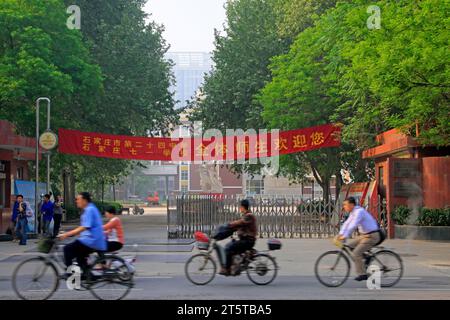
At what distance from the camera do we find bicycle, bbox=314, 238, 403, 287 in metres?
15.0

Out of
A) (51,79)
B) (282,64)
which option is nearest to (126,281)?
(51,79)

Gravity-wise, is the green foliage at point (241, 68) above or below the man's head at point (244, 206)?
above

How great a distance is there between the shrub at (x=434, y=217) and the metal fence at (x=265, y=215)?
3.23 meters

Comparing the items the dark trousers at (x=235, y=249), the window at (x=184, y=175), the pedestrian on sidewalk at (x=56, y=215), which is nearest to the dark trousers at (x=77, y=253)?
the dark trousers at (x=235, y=249)

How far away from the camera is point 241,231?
15531 millimetres

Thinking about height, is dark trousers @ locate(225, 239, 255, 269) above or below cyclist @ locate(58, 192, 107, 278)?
below

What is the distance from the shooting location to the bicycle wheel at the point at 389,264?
15258mm

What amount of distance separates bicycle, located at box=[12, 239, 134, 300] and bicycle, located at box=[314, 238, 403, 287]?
3960 mm

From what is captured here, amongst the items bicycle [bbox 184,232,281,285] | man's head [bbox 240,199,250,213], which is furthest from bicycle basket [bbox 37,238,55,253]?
man's head [bbox 240,199,250,213]

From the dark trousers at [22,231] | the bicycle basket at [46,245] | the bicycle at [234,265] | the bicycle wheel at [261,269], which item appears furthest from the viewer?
the dark trousers at [22,231]

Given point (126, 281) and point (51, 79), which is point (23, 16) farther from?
point (126, 281)

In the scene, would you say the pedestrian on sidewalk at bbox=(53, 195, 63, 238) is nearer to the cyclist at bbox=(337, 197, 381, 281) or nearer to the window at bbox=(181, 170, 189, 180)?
the cyclist at bbox=(337, 197, 381, 281)

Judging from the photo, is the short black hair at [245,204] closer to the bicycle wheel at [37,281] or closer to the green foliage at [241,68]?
the bicycle wheel at [37,281]

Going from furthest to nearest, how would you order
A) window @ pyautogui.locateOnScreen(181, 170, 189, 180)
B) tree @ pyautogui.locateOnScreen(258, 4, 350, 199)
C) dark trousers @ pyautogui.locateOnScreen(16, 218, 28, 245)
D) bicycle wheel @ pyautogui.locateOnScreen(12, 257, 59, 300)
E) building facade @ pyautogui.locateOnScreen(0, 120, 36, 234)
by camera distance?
1. window @ pyautogui.locateOnScreen(181, 170, 189, 180)
2. tree @ pyautogui.locateOnScreen(258, 4, 350, 199)
3. building facade @ pyautogui.locateOnScreen(0, 120, 36, 234)
4. dark trousers @ pyautogui.locateOnScreen(16, 218, 28, 245)
5. bicycle wheel @ pyautogui.locateOnScreen(12, 257, 59, 300)
